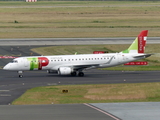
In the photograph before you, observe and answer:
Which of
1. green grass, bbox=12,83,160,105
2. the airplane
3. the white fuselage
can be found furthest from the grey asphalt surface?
green grass, bbox=12,83,160,105

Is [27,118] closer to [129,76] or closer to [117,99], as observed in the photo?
[117,99]

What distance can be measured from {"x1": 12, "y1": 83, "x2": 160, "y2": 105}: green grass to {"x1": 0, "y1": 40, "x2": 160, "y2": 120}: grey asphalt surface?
6.99ft

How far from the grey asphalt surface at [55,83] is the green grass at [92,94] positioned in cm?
213

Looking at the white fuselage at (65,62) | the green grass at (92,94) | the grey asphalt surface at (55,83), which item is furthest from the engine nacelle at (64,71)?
the green grass at (92,94)

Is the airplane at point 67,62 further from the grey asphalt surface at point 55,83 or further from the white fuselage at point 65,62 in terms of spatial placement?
the grey asphalt surface at point 55,83

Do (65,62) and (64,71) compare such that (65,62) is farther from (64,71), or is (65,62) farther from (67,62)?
(64,71)

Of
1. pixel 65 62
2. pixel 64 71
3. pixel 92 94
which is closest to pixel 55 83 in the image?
pixel 64 71

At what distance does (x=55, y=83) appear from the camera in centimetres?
5106

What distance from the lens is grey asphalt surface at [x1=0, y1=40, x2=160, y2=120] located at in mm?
28203

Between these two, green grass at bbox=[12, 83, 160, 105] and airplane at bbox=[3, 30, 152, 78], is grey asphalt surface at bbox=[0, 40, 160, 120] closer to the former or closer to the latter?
airplane at bbox=[3, 30, 152, 78]

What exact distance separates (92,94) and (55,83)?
10.6 meters

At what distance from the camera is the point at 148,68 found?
210 ft

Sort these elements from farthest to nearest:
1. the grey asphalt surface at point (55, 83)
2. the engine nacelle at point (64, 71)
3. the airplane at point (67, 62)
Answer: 1. the airplane at point (67, 62)
2. the engine nacelle at point (64, 71)
3. the grey asphalt surface at point (55, 83)

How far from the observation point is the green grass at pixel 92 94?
125 feet
